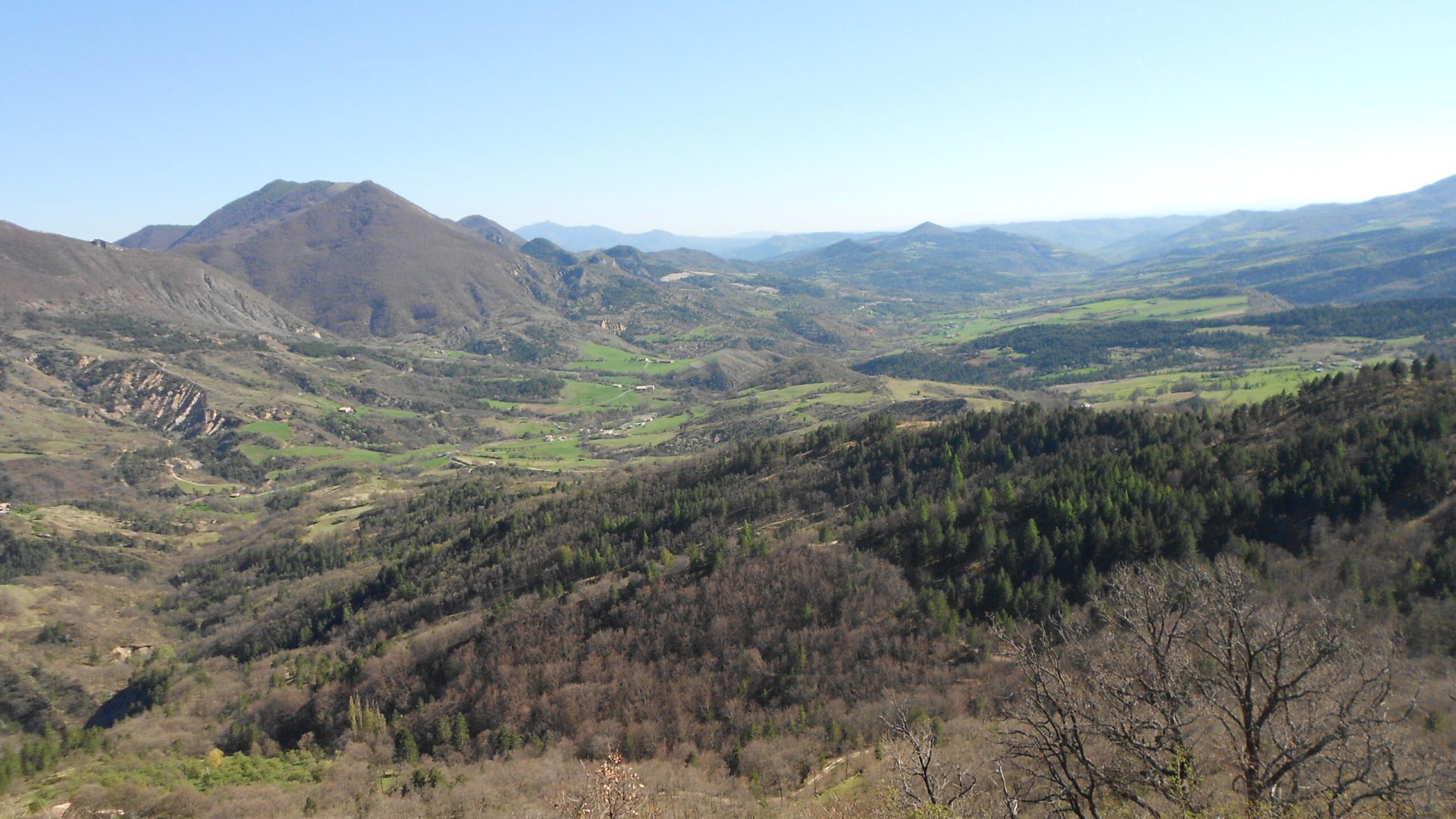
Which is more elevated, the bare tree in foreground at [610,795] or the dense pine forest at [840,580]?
the bare tree in foreground at [610,795]

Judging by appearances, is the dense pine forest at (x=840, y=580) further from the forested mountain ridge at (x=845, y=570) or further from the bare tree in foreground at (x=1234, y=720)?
the bare tree in foreground at (x=1234, y=720)

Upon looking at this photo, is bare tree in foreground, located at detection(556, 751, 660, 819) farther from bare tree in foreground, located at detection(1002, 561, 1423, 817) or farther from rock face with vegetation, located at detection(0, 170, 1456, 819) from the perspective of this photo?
bare tree in foreground, located at detection(1002, 561, 1423, 817)

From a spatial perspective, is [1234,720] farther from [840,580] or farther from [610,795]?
[840,580]

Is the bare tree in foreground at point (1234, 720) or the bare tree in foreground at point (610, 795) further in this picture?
the bare tree in foreground at point (610, 795)

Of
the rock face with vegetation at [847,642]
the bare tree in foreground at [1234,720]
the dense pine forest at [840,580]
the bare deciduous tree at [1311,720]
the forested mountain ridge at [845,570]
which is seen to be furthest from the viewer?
the forested mountain ridge at [845,570]

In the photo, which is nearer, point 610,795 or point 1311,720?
point 1311,720

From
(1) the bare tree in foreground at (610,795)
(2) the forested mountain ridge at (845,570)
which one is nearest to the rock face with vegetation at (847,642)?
(1) the bare tree in foreground at (610,795)

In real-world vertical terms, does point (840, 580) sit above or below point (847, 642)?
above

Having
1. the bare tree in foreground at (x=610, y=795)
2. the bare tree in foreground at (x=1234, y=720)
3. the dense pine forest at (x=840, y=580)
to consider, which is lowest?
the dense pine forest at (x=840, y=580)

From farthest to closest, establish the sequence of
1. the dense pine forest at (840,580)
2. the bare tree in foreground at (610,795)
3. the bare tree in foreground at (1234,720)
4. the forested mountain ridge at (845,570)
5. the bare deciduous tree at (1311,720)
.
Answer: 1. the forested mountain ridge at (845,570)
2. the dense pine forest at (840,580)
3. the bare tree in foreground at (610,795)
4. the bare tree in foreground at (1234,720)
5. the bare deciduous tree at (1311,720)

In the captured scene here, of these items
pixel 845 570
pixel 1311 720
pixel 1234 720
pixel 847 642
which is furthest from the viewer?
pixel 845 570

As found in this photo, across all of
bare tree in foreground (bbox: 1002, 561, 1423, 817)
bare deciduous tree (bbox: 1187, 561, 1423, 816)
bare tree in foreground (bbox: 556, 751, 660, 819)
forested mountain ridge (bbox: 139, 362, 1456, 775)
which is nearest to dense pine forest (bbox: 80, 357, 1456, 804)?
forested mountain ridge (bbox: 139, 362, 1456, 775)

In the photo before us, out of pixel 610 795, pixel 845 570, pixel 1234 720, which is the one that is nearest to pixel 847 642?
pixel 845 570
